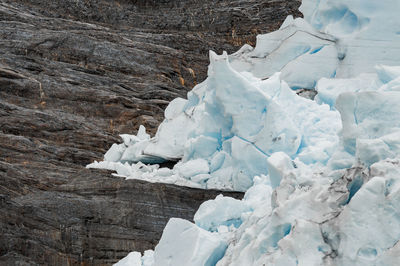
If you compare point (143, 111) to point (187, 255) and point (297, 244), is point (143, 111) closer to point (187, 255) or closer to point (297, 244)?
point (187, 255)

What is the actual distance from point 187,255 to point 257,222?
2.32ft

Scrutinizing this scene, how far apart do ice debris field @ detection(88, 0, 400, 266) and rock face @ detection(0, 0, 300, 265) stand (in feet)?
2.47

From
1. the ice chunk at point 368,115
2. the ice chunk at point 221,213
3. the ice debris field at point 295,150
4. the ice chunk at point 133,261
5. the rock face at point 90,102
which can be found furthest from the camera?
the rock face at point 90,102

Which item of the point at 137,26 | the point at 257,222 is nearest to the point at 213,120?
the point at 257,222

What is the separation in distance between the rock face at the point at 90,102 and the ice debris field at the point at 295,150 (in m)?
A: 0.75

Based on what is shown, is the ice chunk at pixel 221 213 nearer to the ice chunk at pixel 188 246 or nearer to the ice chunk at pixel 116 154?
the ice chunk at pixel 188 246

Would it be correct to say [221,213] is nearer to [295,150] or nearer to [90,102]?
[295,150]

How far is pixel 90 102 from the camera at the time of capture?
47.1 ft

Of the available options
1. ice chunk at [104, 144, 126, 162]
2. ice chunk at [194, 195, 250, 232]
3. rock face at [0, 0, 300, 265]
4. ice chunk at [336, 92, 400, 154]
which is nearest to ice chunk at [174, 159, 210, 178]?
rock face at [0, 0, 300, 265]

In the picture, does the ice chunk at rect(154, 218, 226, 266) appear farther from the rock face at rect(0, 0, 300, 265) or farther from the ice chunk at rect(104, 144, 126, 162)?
the ice chunk at rect(104, 144, 126, 162)

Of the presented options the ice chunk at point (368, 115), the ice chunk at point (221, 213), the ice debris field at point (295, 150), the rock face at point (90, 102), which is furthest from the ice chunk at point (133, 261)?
the ice chunk at point (368, 115)

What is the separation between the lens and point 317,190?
4.96 meters

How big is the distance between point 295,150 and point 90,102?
786 centimetres

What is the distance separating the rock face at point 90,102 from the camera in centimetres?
933
